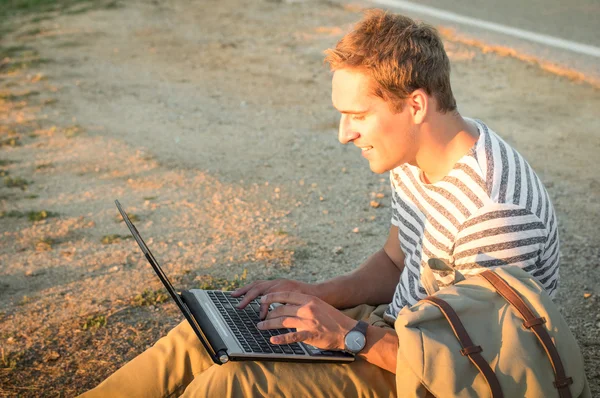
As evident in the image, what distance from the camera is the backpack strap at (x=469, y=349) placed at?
207cm

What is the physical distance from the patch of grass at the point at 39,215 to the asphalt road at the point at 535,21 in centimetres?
462

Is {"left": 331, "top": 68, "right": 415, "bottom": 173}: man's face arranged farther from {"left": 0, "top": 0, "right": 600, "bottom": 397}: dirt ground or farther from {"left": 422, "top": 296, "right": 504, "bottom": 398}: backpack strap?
{"left": 0, "top": 0, "right": 600, "bottom": 397}: dirt ground

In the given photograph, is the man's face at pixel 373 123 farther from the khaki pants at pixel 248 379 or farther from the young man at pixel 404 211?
the khaki pants at pixel 248 379

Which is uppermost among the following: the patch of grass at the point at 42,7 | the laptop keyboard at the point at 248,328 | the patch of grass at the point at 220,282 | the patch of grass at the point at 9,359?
the patch of grass at the point at 42,7

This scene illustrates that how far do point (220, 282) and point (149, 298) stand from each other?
0.37 metres

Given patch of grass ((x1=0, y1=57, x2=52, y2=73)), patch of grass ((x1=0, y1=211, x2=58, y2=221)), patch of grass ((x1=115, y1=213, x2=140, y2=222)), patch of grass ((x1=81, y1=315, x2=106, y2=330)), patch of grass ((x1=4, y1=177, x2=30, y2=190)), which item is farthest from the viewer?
patch of grass ((x1=0, y1=57, x2=52, y2=73))

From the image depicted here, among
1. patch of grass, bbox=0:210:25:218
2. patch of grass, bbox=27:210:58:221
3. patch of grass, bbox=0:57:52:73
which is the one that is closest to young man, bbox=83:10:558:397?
patch of grass, bbox=27:210:58:221

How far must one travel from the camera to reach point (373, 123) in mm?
2572

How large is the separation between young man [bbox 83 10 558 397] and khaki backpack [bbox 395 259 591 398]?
8.0 inches

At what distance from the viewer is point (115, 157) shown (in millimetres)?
5770

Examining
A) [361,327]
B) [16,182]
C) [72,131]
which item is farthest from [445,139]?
[72,131]

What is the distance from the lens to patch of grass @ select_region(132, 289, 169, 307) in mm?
3900

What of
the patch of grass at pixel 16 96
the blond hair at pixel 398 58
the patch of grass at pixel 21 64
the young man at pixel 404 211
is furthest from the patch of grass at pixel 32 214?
the patch of grass at pixel 21 64

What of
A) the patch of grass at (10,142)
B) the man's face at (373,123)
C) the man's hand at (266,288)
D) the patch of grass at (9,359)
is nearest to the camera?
the man's face at (373,123)
